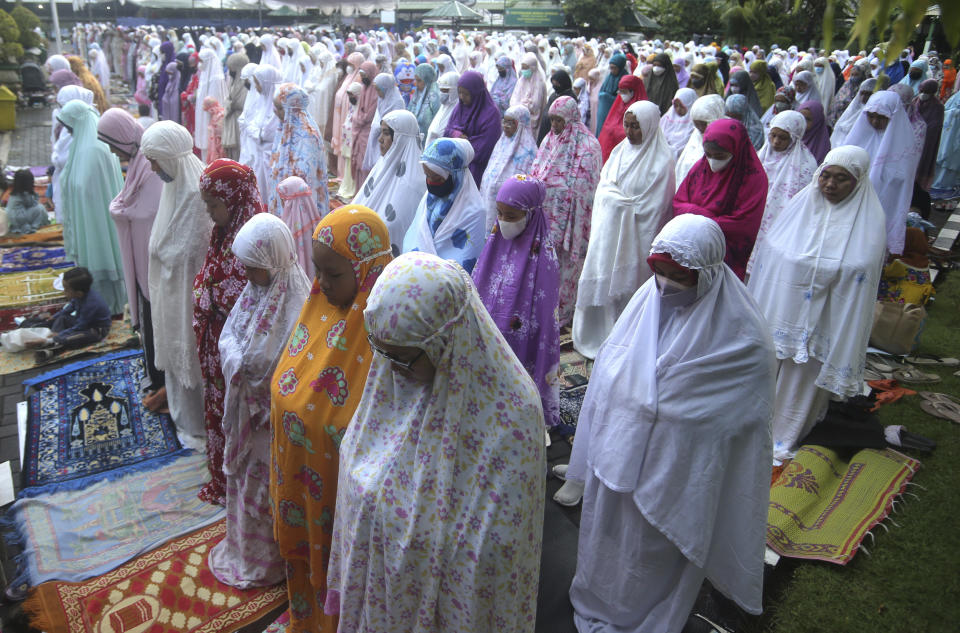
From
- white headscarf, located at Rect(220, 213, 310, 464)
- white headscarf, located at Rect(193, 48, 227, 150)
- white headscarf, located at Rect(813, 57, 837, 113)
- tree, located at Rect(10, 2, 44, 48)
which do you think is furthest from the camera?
tree, located at Rect(10, 2, 44, 48)

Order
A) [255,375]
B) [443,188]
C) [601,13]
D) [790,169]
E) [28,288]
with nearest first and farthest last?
[255,375] < [443,188] < [790,169] < [28,288] < [601,13]

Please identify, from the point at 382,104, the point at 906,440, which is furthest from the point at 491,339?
the point at 382,104

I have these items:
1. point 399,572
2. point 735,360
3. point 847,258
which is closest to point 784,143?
point 847,258

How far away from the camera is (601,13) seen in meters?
28.3

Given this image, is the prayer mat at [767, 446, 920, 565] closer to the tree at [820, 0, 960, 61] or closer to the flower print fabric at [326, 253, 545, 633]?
the flower print fabric at [326, 253, 545, 633]

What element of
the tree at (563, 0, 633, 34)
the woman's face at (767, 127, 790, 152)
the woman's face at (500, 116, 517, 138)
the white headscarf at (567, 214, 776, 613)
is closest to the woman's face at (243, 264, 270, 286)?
the white headscarf at (567, 214, 776, 613)

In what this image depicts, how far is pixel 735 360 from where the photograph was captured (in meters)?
2.30

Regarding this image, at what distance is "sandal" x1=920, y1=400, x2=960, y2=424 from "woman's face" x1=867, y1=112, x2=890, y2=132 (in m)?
3.07

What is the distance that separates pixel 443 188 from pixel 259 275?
65.2 inches

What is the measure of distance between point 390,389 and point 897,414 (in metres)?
4.06

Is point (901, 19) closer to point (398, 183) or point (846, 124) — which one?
point (398, 183)

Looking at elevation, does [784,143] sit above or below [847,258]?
above

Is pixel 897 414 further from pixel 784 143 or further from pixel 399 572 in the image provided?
pixel 399 572

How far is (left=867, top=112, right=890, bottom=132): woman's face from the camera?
237 inches
